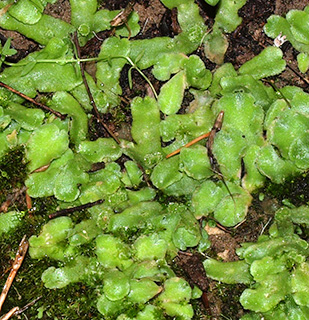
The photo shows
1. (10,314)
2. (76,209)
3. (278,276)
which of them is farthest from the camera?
(76,209)

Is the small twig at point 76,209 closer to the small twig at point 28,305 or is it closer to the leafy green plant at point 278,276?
the small twig at point 28,305

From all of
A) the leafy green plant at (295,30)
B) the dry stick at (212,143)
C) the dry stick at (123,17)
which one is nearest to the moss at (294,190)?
the dry stick at (212,143)

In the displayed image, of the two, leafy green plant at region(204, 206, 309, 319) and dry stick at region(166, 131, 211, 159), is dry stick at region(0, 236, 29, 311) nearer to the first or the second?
dry stick at region(166, 131, 211, 159)

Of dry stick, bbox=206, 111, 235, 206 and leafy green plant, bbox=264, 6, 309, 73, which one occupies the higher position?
leafy green plant, bbox=264, 6, 309, 73

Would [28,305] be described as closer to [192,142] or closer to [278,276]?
[192,142]

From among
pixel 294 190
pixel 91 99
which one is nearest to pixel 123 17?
pixel 91 99

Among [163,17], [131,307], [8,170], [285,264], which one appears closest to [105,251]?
[131,307]

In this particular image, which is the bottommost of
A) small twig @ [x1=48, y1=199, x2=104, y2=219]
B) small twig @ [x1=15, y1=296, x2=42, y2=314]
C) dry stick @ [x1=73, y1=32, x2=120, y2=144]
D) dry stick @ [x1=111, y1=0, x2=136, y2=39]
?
small twig @ [x1=15, y1=296, x2=42, y2=314]

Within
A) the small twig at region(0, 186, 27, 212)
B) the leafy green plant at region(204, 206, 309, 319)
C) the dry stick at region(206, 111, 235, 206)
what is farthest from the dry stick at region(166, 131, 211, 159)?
the small twig at region(0, 186, 27, 212)

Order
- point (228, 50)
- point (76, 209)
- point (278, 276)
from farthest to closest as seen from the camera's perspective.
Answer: point (228, 50), point (76, 209), point (278, 276)
